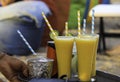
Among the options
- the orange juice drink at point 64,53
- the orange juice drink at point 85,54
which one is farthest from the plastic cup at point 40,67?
the orange juice drink at point 85,54

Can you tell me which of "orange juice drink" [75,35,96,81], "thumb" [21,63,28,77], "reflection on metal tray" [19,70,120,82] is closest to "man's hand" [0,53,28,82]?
"thumb" [21,63,28,77]

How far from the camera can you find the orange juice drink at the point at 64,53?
1638mm

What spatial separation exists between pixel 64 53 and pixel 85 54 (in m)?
0.11

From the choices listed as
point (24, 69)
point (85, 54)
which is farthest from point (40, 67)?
point (85, 54)

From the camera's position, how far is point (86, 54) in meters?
1.58

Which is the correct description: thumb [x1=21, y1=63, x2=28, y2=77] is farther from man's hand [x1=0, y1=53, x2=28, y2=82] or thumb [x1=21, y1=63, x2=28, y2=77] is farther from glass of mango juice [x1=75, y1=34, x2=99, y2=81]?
glass of mango juice [x1=75, y1=34, x2=99, y2=81]

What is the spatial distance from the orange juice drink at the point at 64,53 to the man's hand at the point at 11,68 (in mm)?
194

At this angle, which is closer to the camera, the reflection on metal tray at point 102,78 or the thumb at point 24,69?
the reflection on metal tray at point 102,78

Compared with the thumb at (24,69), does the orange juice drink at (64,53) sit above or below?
above

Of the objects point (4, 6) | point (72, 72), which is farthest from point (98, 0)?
point (72, 72)

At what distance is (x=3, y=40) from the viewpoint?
409 cm

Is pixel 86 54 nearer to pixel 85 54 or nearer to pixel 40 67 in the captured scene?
pixel 85 54

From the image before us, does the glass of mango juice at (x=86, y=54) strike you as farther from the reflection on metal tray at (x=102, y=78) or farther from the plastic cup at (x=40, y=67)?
the plastic cup at (x=40, y=67)

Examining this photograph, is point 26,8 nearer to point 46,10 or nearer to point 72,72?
point 46,10
